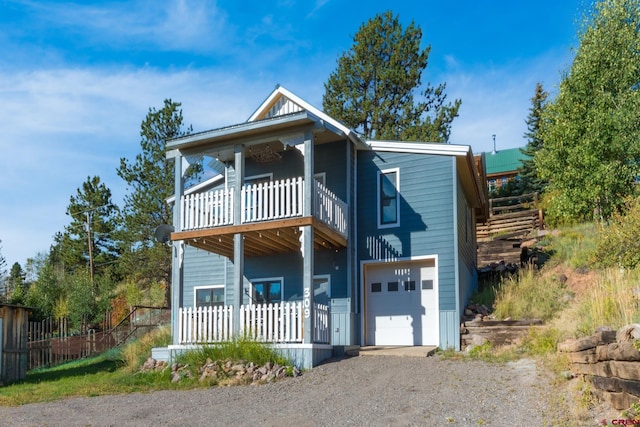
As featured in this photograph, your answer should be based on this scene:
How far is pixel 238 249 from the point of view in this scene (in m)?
15.4

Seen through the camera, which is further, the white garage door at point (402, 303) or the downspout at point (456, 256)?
the white garage door at point (402, 303)

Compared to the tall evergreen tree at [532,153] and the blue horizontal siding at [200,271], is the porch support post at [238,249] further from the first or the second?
the tall evergreen tree at [532,153]

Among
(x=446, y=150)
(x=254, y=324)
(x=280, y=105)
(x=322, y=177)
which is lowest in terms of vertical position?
(x=254, y=324)

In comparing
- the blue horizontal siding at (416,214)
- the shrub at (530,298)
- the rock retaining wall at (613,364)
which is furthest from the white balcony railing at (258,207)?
the rock retaining wall at (613,364)

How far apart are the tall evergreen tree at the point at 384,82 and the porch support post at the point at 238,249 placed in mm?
15724

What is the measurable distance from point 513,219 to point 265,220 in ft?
71.3

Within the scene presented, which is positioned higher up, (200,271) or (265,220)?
(265,220)

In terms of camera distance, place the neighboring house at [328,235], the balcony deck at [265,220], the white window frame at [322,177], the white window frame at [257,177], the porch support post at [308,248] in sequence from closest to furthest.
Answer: the porch support post at [308,248], the neighboring house at [328,235], the balcony deck at [265,220], the white window frame at [322,177], the white window frame at [257,177]

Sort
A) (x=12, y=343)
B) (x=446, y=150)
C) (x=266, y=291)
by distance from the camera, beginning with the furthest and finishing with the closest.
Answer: (x=266, y=291) < (x=12, y=343) < (x=446, y=150)

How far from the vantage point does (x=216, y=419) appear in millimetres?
10156

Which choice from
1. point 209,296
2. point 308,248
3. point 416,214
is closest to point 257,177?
point 209,296

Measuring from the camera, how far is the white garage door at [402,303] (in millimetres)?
16516

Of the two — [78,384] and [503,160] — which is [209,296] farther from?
[503,160]

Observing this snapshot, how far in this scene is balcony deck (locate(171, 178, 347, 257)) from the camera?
50.0 feet
